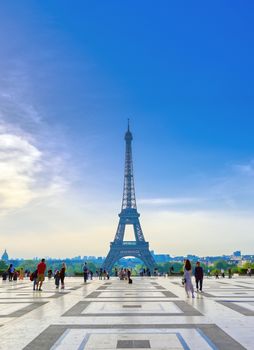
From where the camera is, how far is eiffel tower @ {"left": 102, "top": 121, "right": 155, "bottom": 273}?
101250 millimetres

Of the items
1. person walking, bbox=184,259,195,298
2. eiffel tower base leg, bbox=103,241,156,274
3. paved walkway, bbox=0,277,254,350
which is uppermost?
eiffel tower base leg, bbox=103,241,156,274

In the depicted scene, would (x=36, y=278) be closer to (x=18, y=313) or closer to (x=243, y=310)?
(x=18, y=313)

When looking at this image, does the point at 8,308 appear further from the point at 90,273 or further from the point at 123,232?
the point at 123,232

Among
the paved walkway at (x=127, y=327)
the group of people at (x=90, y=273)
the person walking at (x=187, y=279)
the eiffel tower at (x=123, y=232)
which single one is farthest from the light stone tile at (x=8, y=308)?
the eiffel tower at (x=123, y=232)

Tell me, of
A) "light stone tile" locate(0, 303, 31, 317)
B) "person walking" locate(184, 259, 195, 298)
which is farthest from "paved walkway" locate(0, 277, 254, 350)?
"person walking" locate(184, 259, 195, 298)

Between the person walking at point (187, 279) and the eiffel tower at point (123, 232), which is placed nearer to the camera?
the person walking at point (187, 279)

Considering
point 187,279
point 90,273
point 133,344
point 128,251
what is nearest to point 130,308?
point 187,279

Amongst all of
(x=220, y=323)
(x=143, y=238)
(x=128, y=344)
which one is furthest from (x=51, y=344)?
(x=143, y=238)

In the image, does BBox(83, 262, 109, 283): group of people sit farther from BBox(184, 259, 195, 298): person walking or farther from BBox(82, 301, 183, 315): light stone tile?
BBox(82, 301, 183, 315): light stone tile

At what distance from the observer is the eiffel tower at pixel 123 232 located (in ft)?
332

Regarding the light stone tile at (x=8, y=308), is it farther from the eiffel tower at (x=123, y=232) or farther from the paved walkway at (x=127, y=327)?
the eiffel tower at (x=123, y=232)

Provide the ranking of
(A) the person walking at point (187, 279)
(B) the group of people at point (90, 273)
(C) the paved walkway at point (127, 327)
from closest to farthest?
(C) the paved walkway at point (127, 327), (A) the person walking at point (187, 279), (B) the group of people at point (90, 273)

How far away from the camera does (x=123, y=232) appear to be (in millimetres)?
109188

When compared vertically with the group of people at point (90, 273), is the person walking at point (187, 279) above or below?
below
